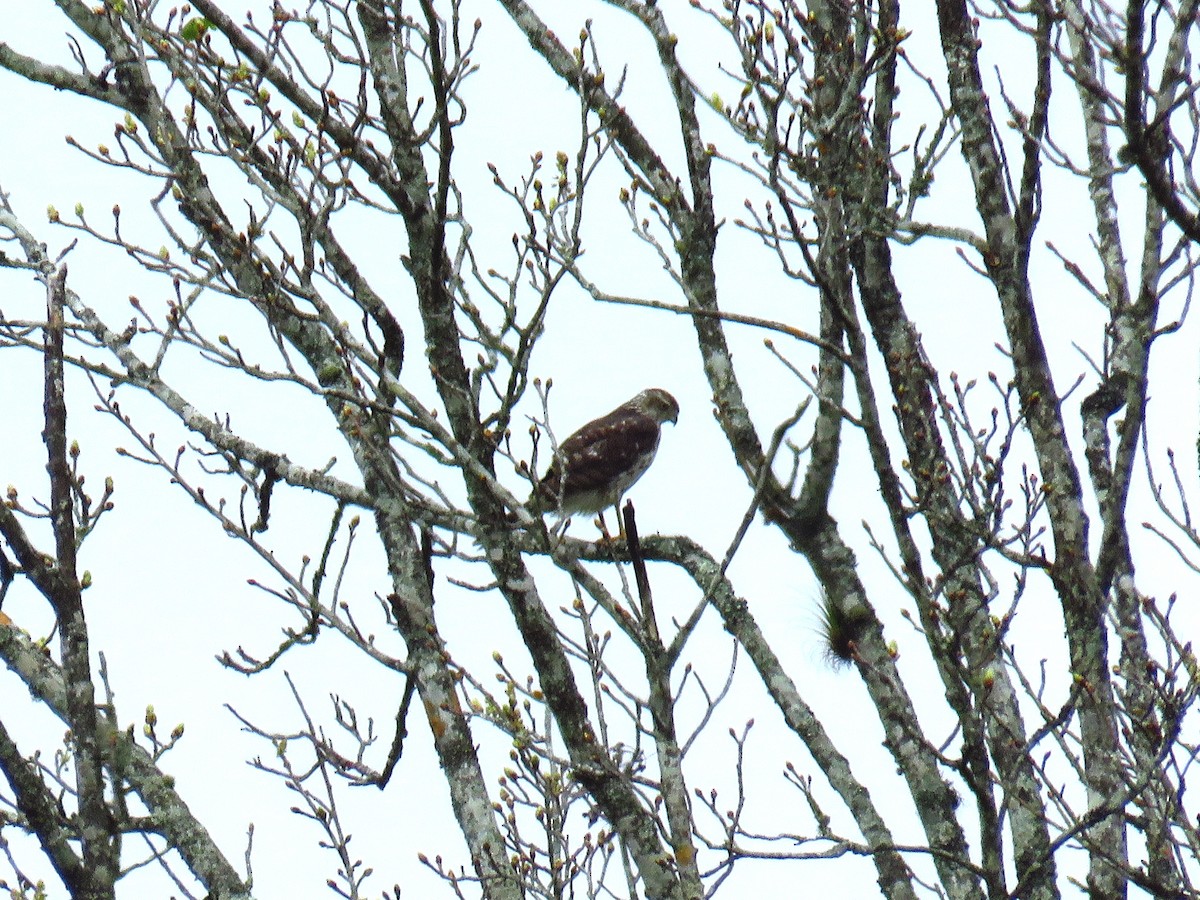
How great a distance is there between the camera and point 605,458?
432 inches

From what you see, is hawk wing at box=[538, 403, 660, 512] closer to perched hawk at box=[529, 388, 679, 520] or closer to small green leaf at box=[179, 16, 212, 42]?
perched hawk at box=[529, 388, 679, 520]

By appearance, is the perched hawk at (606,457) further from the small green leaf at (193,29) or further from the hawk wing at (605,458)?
the small green leaf at (193,29)

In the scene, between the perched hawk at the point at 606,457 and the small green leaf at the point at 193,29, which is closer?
the small green leaf at the point at 193,29

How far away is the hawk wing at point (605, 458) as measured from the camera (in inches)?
423

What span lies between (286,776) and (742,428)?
8.87 feet

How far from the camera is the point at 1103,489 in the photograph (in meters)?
6.68

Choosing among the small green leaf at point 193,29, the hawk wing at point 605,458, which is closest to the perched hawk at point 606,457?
the hawk wing at point 605,458

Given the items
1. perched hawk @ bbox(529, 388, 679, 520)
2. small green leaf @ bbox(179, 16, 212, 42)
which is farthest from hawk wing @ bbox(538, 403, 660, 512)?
small green leaf @ bbox(179, 16, 212, 42)

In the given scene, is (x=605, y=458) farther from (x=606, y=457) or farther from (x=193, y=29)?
(x=193, y=29)

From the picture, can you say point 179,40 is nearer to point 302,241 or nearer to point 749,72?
point 302,241

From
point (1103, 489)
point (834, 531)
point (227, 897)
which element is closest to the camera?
point (227, 897)

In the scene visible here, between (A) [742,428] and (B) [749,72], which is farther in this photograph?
(A) [742,428]

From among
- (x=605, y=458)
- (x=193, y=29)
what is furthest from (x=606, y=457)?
(x=193, y=29)

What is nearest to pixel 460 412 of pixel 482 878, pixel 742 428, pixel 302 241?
pixel 302 241
